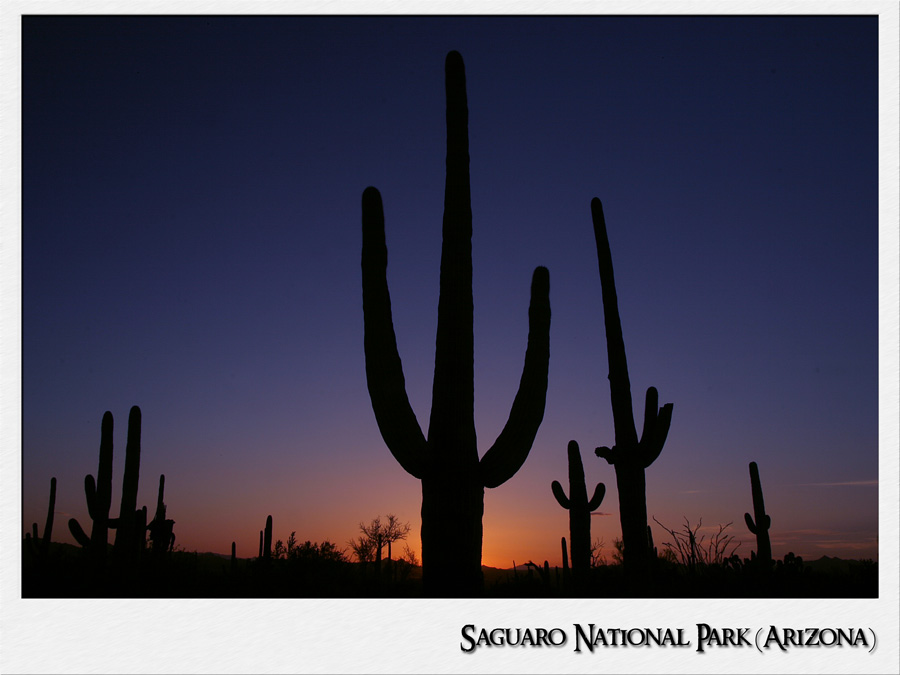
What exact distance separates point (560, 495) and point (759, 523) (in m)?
4.66

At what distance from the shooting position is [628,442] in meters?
10.8

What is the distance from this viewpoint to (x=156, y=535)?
17.2 m

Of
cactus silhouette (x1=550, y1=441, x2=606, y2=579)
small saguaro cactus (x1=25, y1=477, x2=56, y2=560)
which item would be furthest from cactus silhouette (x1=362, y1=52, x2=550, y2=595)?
small saguaro cactus (x1=25, y1=477, x2=56, y2=560)

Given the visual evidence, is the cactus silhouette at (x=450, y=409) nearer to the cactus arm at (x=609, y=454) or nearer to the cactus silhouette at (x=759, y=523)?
the cactus arm at (x=609, y=454)

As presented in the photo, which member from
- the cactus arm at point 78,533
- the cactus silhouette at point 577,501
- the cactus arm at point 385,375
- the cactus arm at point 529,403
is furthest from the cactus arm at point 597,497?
the cactus arm at point 78,533

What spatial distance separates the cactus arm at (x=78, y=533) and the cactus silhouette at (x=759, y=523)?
45.5 feet

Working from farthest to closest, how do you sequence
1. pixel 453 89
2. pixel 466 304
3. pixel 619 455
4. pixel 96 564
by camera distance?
pixel 96 564
pixel 619 455
pixel 453 89
pixel 466 304

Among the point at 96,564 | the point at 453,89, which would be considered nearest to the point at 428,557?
the point at 453,89

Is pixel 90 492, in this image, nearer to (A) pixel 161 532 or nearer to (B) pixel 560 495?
(A) pixel 161 532

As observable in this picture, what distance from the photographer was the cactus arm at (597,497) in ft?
47.8

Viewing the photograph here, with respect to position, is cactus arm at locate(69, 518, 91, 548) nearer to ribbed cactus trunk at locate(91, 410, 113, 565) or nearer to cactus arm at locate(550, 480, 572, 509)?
ribbed cactus trunk at locate(91, 410, 113, 565)
